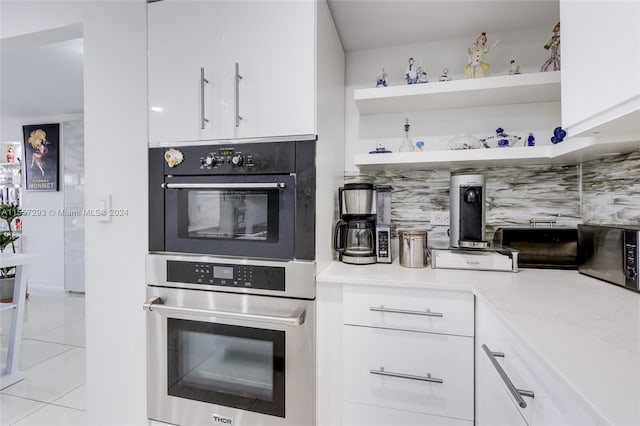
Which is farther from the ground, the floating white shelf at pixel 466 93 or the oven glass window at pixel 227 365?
the floating white shelf at pixel 466 93

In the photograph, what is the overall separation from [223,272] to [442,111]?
1465 mm

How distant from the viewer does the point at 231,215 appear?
1.40 meters

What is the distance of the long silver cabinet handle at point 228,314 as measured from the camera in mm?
1241

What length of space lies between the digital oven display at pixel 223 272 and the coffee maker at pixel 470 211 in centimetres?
107

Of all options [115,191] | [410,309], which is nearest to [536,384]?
[410,309]

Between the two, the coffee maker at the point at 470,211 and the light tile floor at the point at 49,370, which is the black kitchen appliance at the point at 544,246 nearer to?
the coffee maker at the point at 470,211

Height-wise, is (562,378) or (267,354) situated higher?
(562,378)

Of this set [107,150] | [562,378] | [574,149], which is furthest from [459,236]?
[107,150]

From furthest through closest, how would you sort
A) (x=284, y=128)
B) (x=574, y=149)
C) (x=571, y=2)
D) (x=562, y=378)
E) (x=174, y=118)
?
(x=174, y=118)
(x=284, y=128)
(x=574, y=149)
(x=571, y=2)
(x=562, y=378)

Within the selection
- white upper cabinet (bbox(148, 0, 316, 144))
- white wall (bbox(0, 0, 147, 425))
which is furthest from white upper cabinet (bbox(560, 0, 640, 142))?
white wall (bbox(0, 0, 147, 425))

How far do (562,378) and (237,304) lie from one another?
44.0 inches

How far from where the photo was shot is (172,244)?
1458mm

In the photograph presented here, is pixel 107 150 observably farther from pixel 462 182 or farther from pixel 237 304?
pixel 462 182

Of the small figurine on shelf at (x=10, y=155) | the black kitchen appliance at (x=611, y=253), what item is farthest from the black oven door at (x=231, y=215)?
the small figurine on shelf at (x=10, y=155)
